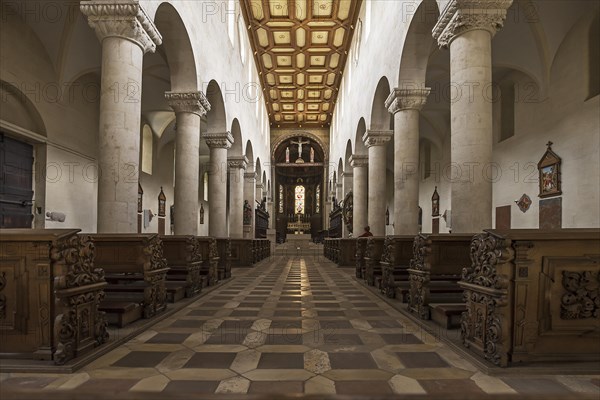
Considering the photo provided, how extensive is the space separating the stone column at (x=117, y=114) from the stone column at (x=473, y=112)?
531 centimetres

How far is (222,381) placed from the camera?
310cm

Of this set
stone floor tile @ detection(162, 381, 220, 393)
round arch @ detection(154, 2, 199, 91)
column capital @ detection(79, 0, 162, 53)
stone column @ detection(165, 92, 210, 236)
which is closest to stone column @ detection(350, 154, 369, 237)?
stone column @ detection(165, 92, 210, 236)

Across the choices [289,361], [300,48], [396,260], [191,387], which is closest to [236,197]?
[300,48]

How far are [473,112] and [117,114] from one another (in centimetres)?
580

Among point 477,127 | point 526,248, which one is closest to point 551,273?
point 526,248

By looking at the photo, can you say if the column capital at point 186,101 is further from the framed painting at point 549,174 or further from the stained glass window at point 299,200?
the stained glass window at point 299,200

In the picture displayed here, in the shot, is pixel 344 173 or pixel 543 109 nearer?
pixel 543 109

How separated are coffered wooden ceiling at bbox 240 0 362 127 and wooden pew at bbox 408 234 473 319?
52.1 ft

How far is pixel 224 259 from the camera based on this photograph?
34.2ft

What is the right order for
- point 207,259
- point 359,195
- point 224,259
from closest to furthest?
1. point 207,259
2. point 224,259
3. point 359,195

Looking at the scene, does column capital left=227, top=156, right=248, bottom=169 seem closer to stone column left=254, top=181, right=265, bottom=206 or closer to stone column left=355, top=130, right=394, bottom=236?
stone column left=355, top=130, right=394, bottom=236

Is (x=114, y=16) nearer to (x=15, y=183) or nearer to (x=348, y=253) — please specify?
(x=15, y=183)

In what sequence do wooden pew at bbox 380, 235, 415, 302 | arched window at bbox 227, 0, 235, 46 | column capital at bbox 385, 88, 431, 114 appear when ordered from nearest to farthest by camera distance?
1. wooden pew at bbox 380, 235, 415, 302
2. column capital at bbox 385, 88, 431, 114
3. arched window at bbox 227, 0, 235, 46

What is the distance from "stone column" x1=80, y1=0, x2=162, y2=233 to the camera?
6.82 metres
